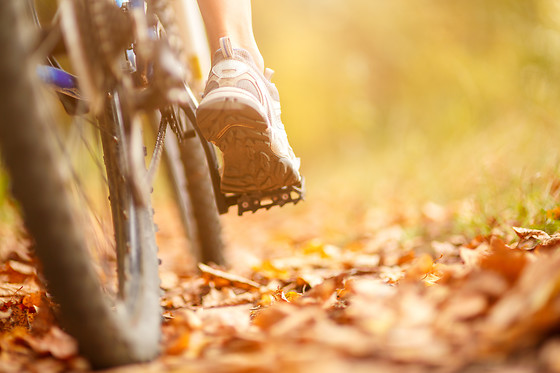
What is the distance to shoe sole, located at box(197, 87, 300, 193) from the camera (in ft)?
3.52

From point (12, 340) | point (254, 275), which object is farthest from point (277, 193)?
→ point (12, 340)

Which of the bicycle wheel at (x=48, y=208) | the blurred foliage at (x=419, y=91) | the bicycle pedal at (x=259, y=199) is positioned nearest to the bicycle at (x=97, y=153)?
the bicycle wheel at (x=48, y=208)

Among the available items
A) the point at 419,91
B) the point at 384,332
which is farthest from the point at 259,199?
the point at 419,91

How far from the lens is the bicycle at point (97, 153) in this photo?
0.58 m

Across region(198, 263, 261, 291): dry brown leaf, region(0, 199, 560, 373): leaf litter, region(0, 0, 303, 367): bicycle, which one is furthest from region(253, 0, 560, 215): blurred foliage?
region(0, 0, 303, 367): bicycle

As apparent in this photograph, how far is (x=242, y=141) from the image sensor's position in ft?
3.77

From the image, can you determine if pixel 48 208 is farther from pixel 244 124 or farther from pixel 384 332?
pixel 244 124

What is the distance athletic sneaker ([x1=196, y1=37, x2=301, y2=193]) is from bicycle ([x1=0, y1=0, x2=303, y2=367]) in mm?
136

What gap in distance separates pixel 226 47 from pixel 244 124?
22 centimetres

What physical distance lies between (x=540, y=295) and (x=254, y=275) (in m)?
1.06

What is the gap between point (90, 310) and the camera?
0.60m

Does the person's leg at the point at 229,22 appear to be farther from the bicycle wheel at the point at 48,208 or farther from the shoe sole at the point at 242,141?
the bicycle wheel at the point at 48,208

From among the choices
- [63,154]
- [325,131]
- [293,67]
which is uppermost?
[293,67]

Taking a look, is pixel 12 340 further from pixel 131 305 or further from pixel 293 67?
pixel 293 67
